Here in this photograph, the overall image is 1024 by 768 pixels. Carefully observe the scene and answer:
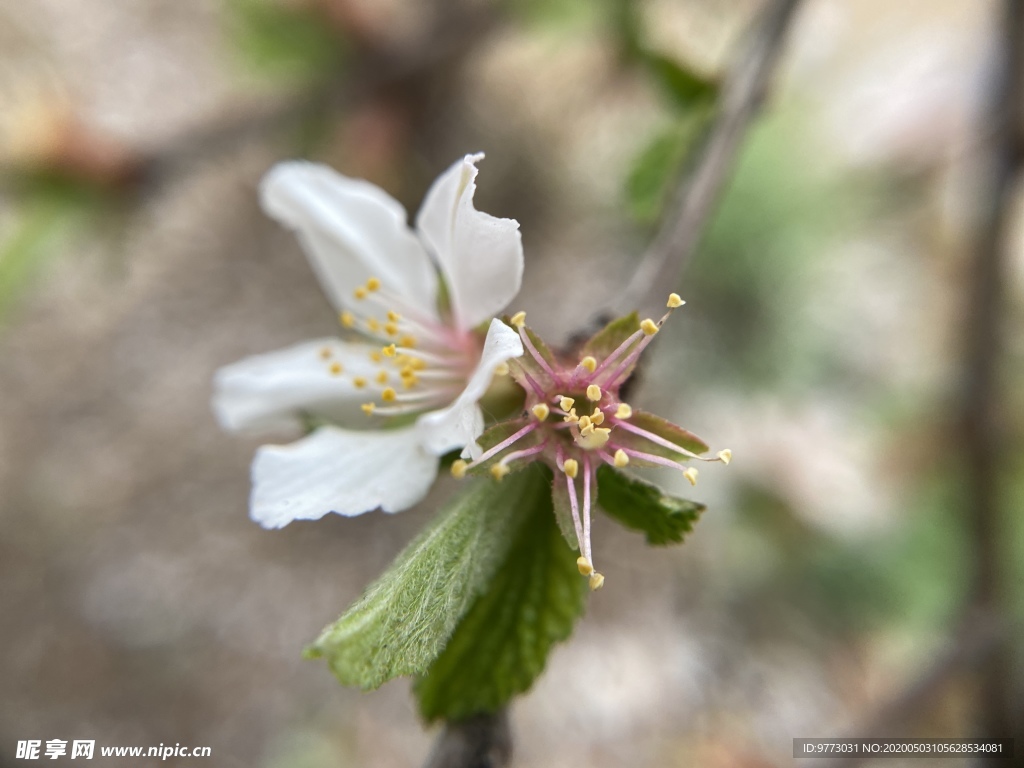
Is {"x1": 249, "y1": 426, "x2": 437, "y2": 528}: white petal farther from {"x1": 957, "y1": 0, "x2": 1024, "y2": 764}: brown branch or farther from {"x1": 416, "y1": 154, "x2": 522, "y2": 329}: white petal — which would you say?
{"x1": 957, "y1": 0, "x2": 1024, "y2": 764}: brown branch

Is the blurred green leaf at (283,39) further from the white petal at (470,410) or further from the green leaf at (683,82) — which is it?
the white petal at (470,410)

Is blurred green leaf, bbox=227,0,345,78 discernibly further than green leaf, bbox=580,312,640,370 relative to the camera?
Yes

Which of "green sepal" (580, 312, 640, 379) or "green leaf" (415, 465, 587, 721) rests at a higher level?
"green sepal" (580, 312, 640, 379)

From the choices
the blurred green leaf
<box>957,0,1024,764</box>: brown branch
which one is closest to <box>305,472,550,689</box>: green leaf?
<box>957,0,1024,764</box>: brown branch

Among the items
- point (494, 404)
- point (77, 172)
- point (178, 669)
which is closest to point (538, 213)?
point (77, 172)

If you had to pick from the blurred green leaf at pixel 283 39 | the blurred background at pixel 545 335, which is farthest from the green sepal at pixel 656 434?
the blurred green leaf at pixel 283 39

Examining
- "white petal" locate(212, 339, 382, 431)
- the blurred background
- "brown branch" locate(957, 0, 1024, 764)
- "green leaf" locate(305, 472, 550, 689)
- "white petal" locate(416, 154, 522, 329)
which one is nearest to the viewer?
"green leaf" locate(305, 472, 550, 689)
